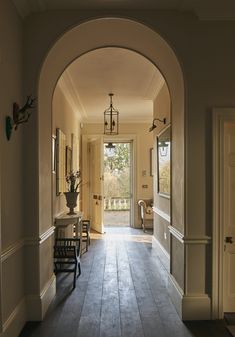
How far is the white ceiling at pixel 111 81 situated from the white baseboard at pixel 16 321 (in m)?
3.14

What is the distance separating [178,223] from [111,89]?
3.44 metres

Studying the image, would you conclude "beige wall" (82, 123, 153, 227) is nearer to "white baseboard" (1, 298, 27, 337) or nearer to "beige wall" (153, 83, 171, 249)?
"beige wall" (153, 83, 171, 249)

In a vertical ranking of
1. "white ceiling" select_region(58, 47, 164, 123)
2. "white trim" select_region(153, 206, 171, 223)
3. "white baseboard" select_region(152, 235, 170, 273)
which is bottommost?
"white baseboard" select_region(152, 235, 170, 273)

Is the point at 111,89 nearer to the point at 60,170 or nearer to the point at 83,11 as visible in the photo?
the point at 60,170

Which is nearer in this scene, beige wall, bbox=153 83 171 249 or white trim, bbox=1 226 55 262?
white trim, bbox=1 226 55 262

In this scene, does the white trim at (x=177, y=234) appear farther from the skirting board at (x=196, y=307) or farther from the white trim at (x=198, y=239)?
the skirting board at (x=196, y=307)

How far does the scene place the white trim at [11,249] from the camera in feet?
8.73

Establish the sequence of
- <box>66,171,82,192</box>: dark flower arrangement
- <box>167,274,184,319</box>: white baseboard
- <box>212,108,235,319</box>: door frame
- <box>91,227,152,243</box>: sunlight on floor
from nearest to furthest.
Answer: <box>212,108,235,319</box>: door frame < <box>167,274,184,319</box>: white baseboard < <box>66,171,82,192</box>: dark flower arrangement < <box>91,227,152,243</box>: sunlight on floor

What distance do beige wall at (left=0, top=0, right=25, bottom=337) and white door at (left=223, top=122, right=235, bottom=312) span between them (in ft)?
6.34

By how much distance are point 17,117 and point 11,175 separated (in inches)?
19.6

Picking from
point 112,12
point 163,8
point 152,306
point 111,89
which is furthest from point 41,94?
point 111,89

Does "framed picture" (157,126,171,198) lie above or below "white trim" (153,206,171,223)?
above

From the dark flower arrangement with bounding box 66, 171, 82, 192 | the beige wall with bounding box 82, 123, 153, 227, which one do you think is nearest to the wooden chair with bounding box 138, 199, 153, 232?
the beige wall with bounding box 82, 123, 153, 227

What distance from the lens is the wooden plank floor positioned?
3061 mm
